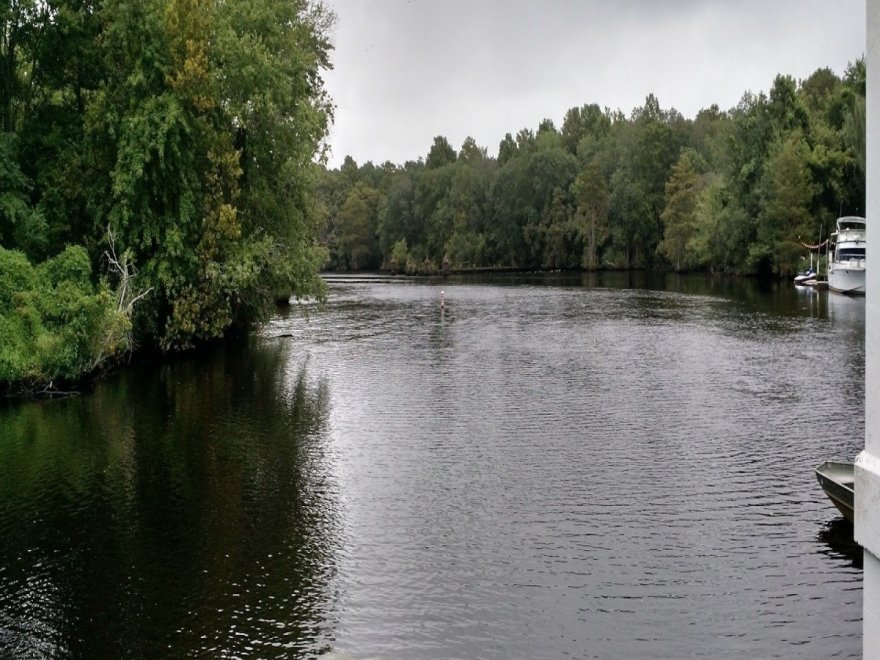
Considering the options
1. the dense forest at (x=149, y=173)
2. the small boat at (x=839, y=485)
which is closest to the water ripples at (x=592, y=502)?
the small boat at (x=839, y=485)

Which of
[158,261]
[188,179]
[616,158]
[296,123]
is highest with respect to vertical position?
[616,158]

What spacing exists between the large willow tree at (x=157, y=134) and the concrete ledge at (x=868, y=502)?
3455 centimetres

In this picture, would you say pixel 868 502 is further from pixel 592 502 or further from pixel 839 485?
pixel 592 502

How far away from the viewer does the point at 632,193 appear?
412 feet

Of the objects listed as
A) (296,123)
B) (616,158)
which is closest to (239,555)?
(296,123)

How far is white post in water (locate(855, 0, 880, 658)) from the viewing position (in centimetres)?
416

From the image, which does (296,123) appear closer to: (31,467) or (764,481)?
(31,467)

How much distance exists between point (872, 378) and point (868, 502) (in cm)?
63

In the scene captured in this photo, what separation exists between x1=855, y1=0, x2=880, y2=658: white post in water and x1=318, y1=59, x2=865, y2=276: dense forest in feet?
255

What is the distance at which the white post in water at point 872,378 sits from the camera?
4.16 metres

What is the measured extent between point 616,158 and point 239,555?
128 meters

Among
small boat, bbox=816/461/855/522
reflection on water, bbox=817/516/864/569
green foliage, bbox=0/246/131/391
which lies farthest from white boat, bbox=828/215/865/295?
green foliage, bbox=0/246/131/391

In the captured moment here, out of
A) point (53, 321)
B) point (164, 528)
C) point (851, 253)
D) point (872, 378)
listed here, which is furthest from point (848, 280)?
point (872, 378)

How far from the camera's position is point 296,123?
40.7 meters
